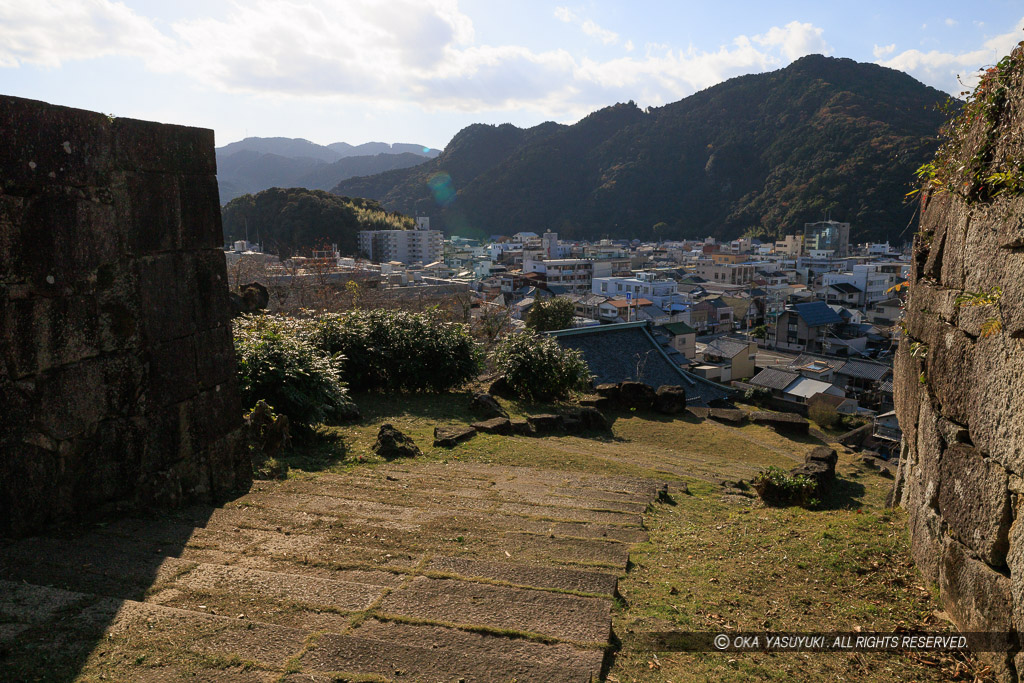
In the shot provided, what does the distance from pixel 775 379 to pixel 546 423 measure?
2086 centimetres

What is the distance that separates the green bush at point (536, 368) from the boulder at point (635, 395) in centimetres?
87

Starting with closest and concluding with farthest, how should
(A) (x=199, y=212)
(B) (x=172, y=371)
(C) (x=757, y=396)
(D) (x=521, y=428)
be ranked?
(B) (x=172, y=371)
(A) (x=199, y=212)
(D) (x=521, y=428)
(C) (x=757, y=396)

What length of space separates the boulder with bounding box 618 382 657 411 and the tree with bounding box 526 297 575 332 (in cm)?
1317

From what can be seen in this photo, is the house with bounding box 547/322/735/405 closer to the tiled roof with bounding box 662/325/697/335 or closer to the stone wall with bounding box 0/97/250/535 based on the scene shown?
the stone wall with bounding box 0/97/250/535

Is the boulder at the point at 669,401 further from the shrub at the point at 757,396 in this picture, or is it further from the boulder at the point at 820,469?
the shrub at the point at 757,396

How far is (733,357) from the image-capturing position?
34.4 m

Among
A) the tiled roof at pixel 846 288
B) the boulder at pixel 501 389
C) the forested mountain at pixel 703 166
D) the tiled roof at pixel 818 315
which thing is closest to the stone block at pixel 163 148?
the boulder at pixel 501 389

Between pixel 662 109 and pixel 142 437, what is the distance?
129684 mm

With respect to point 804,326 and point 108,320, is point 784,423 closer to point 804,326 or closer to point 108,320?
point 108,320

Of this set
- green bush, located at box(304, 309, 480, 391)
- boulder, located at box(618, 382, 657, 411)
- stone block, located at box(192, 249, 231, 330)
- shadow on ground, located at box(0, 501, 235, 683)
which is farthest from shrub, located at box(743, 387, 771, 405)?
shadow on ground, located at box(0, 501, 235, 683)

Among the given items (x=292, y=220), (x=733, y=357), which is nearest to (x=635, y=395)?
(x=733, y=357)

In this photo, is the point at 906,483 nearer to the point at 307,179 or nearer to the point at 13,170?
the point at 13,170

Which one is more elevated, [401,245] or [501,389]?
[401,245]

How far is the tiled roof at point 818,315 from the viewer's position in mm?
44350
